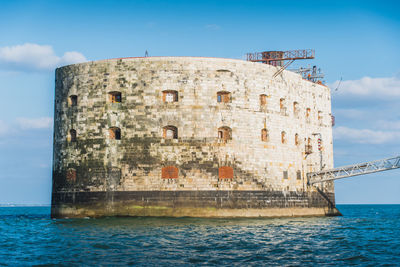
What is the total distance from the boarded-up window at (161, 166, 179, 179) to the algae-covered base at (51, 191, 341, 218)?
935 mm

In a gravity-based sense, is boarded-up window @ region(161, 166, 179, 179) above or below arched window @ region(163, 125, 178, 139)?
below

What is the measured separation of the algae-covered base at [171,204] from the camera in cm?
2902

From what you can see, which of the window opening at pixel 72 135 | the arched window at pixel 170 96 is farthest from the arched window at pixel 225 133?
the window opening at pixel 72 135

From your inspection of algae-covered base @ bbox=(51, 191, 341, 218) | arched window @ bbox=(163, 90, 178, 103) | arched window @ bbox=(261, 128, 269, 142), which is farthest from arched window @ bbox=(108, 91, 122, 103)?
arched window @ bbox=(261, 128, 269, 142)

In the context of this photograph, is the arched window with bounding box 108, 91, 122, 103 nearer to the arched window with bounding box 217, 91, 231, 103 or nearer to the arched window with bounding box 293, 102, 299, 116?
the arched window with bounding box 217, 91, 231, 103

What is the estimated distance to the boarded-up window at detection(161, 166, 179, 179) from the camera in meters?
29.3

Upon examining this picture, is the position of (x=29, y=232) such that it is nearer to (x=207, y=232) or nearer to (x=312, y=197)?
(x=207, y=232)

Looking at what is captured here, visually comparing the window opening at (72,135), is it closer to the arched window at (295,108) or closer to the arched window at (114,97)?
the arched window at (114,97)

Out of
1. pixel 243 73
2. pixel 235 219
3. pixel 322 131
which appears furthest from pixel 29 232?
pixel 322 131

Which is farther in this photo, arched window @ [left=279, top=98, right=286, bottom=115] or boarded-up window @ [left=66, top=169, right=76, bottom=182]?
arched window @ [left=279, top=98, right=286, bottom=115]

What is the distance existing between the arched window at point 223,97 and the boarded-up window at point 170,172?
5188mm

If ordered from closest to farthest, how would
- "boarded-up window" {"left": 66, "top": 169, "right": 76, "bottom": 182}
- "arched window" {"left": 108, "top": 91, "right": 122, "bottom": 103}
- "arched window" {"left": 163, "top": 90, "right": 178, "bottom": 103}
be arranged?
"arched window" {"left": 163, "top": 90, "right": 178, "bottom": 103} → "arched window" {"left": 108, "top": 91, "right": 122, "bottom": 103} → "boarded-up window" {"left": 66, "top": 169, "right": 76, "bottom": 182}

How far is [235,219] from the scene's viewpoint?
28750mm

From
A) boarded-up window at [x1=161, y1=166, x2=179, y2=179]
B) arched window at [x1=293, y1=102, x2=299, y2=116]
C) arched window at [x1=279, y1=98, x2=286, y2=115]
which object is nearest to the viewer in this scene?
boarded-up window at [x1=161, y1=166, x2=179, y2=179]
